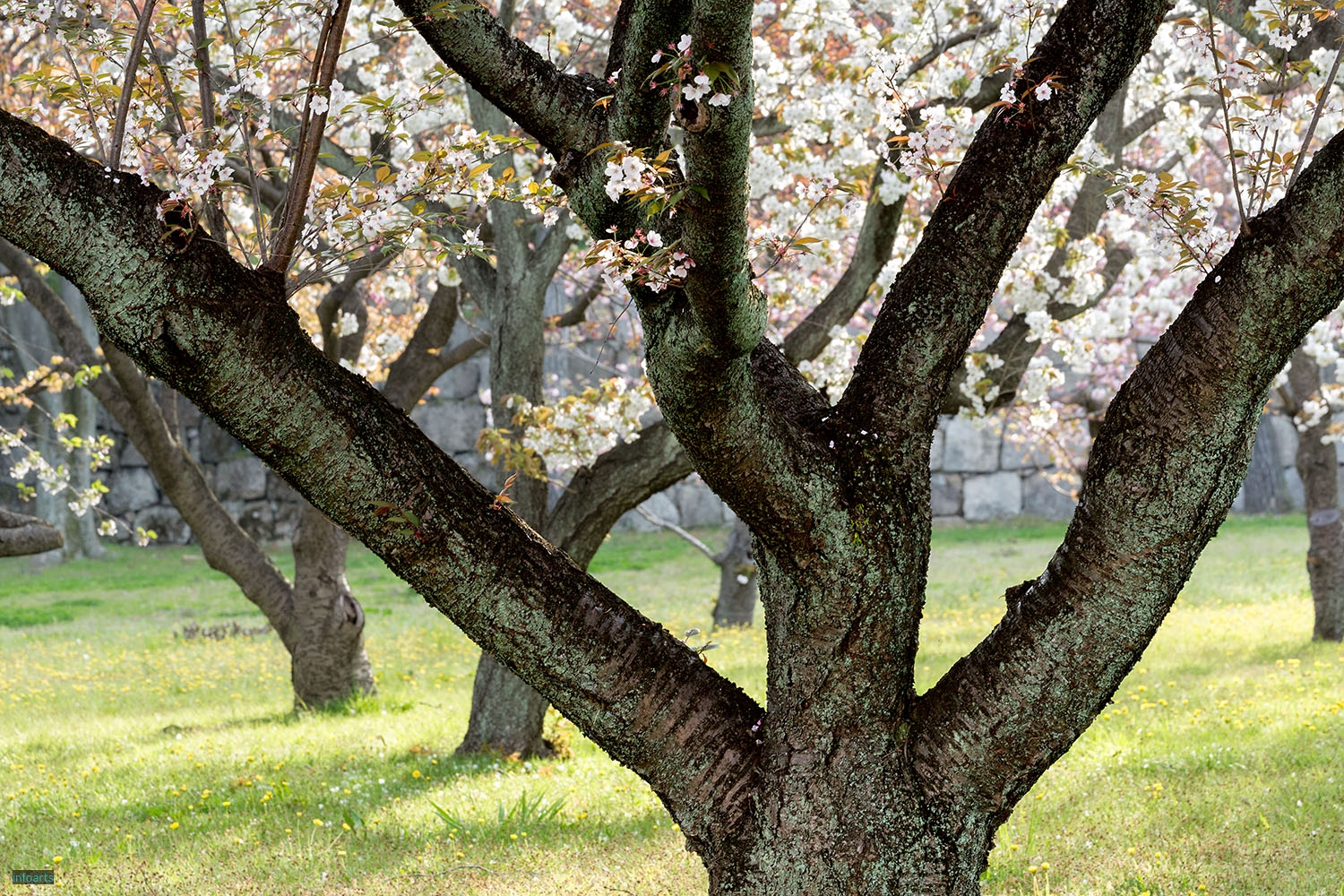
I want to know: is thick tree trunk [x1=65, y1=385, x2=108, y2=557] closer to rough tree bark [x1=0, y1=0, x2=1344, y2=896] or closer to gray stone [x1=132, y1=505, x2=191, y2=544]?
gray stone [x1=132, y1=505, x2=191, y2=544]

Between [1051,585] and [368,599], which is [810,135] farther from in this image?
[368,599]

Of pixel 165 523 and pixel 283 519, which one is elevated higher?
pixel 283 519

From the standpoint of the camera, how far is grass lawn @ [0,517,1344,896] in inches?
182

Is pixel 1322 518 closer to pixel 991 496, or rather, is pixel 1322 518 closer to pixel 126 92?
pixel 126 92

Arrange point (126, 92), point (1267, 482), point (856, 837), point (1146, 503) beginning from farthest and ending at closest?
point (1267, 482)
point (856, 837)
point (126, 92)
point (1146, 503)

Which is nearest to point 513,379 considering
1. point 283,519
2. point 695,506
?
point 695,506

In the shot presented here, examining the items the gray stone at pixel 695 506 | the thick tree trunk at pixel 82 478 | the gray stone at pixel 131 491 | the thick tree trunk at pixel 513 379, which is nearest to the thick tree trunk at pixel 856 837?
the thick tree trunk at pixel 513 379

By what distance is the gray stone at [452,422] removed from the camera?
71.6 feet

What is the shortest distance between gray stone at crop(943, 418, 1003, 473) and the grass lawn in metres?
10.1

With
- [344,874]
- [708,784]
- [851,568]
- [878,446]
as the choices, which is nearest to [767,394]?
[878,446]

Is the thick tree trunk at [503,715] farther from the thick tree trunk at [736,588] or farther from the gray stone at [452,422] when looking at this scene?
the gray stone at [452,422]

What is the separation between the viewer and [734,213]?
7.49ft

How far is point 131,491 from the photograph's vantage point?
823 inches

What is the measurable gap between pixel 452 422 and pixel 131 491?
19.8 ft
